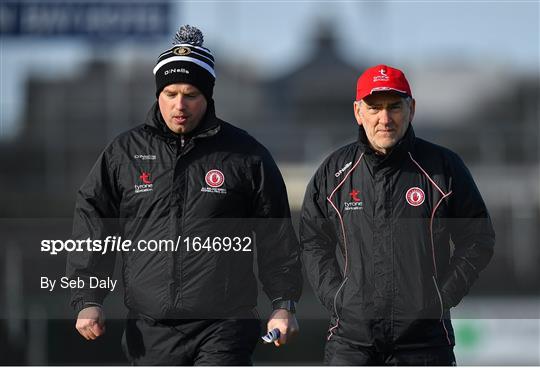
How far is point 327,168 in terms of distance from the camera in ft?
11.1

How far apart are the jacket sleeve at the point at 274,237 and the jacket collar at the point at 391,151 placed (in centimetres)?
29

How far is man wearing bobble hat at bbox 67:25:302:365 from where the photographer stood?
128 inches

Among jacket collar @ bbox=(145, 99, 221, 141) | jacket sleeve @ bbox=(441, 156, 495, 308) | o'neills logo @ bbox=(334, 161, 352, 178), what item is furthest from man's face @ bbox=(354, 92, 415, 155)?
jacket collar @ bbox=(145, 99, 221, 141)

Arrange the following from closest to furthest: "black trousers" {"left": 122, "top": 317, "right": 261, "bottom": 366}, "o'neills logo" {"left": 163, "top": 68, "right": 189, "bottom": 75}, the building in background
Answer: "black trousers" {"left": 122, "top": 317, "right": 261, "bottom": 366} < "o'neills logo" {"left": 163, "top": 68, "right": 189, "bottom": 75} < the building in background

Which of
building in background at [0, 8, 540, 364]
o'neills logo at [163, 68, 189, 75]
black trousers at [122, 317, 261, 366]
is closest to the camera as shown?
black trousers at [122, 317, 261, 366]

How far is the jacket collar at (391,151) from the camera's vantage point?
3.30m

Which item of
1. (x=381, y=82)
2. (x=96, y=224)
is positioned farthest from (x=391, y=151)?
(x=96, y=224)

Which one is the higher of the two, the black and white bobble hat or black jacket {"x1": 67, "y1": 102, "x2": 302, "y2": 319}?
the black and white bobble hat

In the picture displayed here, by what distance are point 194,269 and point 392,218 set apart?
0.63 metres

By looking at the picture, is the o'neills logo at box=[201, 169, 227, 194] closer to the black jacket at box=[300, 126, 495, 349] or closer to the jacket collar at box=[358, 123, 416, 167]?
the black jacket at box=[300, 126, 495, 349]

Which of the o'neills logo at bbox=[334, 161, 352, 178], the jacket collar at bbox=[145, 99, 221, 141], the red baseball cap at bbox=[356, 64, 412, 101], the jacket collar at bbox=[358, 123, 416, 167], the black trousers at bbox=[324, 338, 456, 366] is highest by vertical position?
the red baseball cap at bbox=[356, 64, 412, 101]

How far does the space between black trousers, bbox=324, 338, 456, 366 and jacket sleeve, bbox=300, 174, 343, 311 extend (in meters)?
0.15

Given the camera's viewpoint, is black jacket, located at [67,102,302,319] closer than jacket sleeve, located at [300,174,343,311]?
Yes

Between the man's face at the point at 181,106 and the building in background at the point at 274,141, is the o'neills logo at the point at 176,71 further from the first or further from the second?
the building in background at the point at 274,141
